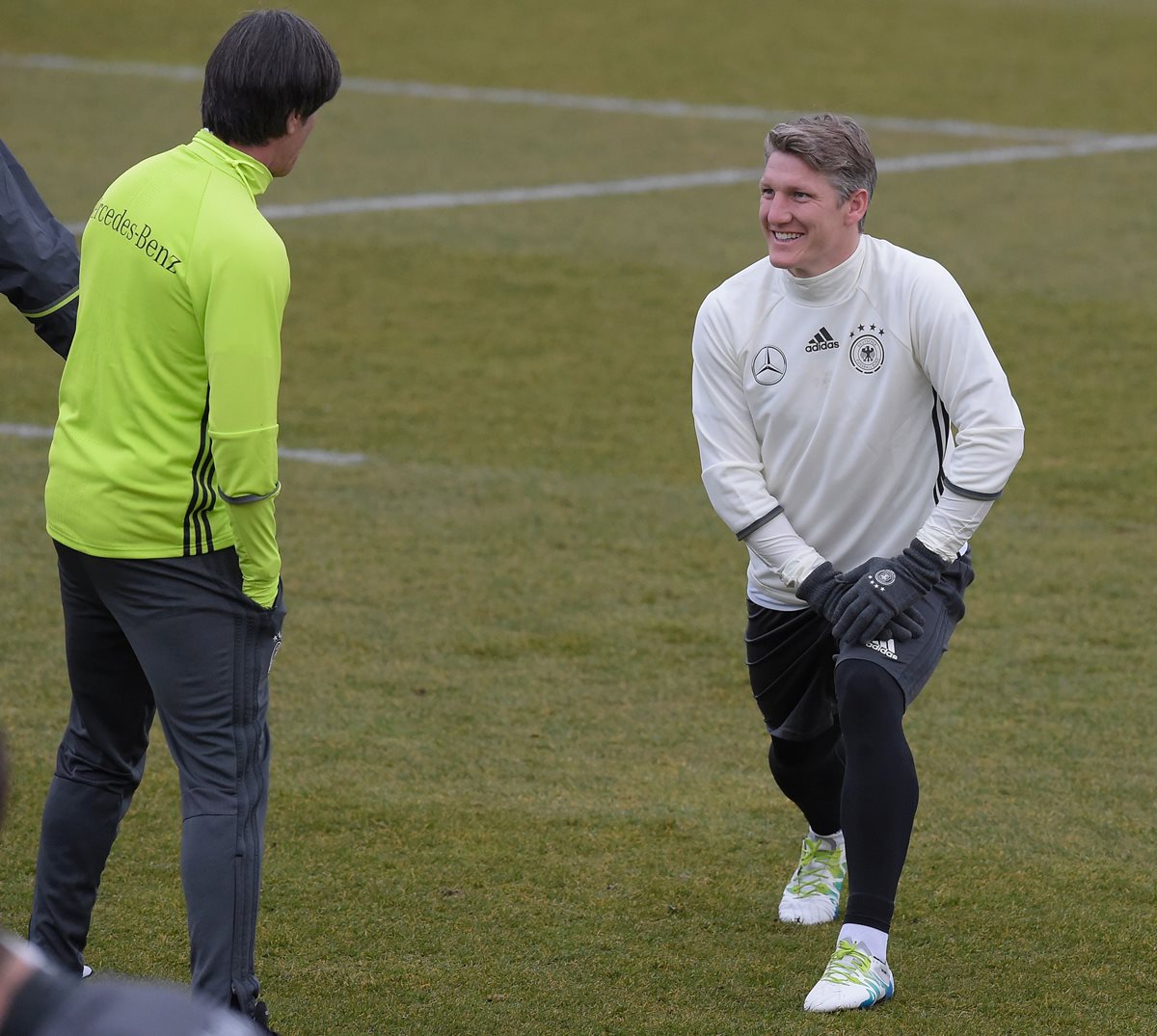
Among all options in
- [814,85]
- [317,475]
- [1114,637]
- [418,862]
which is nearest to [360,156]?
[814,85]

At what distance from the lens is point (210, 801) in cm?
351

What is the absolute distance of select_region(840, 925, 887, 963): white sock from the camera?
3.99 meters

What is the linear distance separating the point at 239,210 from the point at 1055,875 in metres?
2.76

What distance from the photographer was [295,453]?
8578 mm

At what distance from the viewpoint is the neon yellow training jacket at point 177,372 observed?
325cm

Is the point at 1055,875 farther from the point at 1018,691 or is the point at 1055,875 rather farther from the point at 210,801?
the point at 210,801

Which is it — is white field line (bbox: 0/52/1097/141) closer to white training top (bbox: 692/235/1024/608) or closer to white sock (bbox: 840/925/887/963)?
white training top (bbox: 692/235/1024/608)

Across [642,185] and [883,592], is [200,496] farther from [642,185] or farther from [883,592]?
[642,185]

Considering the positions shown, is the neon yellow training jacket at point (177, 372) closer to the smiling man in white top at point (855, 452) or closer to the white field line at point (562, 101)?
the smiling man in white top at point (855, 452)

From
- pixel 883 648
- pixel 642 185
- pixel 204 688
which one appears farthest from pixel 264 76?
pixel 642 185

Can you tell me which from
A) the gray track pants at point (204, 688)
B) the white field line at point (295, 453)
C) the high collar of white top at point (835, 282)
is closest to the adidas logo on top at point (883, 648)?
the high collar of white top at point (835, 282)

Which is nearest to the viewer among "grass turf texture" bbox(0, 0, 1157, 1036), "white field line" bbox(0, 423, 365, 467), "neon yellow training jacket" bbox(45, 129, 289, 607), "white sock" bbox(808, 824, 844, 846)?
"neon yellow training jacket" bbox(45, 129, 289, 607)

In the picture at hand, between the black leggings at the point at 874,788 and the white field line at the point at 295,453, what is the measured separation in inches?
190

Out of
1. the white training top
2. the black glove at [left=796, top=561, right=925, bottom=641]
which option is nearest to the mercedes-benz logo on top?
the white training top
